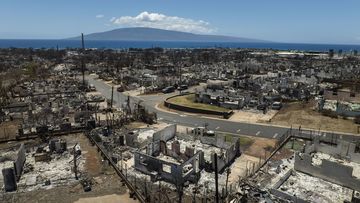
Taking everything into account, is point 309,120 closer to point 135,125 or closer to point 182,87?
point 135,125

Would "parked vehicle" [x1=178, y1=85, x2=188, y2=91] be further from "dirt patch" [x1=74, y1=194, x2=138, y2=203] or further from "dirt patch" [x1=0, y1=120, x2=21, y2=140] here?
"dirt patch" [x1=74, y1=194, x2=138, y2=203]

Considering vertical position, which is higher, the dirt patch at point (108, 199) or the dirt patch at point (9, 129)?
the dirt patch at point (9, 129)

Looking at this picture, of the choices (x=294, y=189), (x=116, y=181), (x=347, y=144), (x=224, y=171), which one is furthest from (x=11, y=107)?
(x=347, y=144)

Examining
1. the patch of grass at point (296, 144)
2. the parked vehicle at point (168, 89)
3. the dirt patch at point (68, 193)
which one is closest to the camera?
the dirt patch at point (68, 193)

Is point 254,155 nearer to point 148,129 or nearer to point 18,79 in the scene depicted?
point 148,129

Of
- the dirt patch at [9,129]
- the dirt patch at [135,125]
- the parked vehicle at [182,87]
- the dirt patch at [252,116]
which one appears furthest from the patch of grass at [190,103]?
the dirt patch at [9,129]

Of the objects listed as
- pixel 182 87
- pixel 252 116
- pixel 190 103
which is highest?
pixel 182 87

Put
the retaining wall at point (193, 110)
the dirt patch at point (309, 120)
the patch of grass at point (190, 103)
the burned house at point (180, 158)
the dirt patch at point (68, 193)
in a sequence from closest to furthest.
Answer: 1. the dirt patch at point (68, 193)
2. the burned house at point (180, 158)
3. the dirt patch at point (309, 120)
4. the retaining wall at point (193, 110)
5. the patch of grass at point (190, 103)

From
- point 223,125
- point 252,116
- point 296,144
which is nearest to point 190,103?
point 252,116

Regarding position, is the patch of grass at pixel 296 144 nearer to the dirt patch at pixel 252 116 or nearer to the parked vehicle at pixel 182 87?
the dirt patch at pixel 252 116
